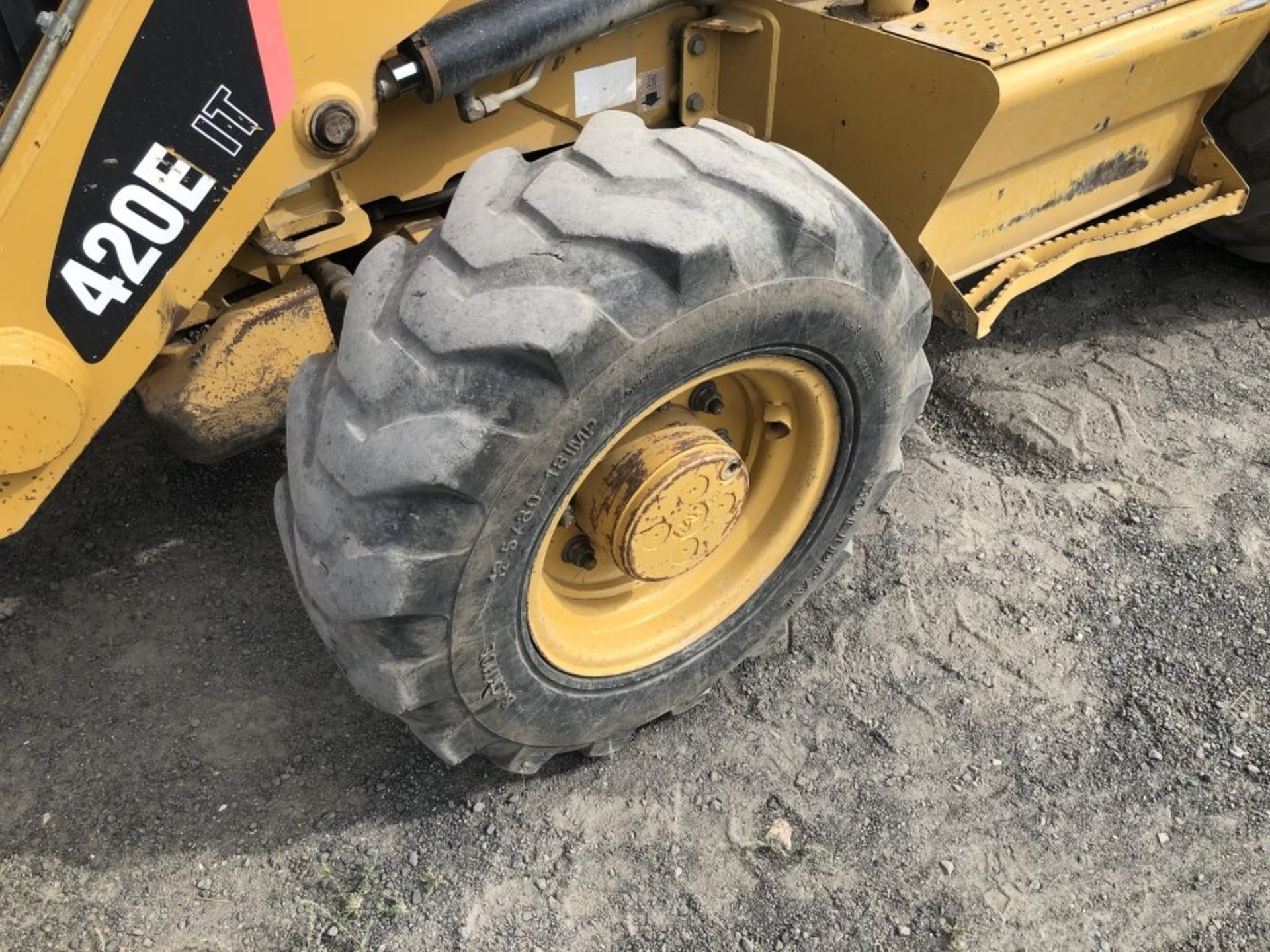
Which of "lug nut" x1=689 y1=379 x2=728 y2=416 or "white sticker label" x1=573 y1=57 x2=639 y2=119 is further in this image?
"white sticker label" x1=573 y1=57 x2=639 y2=119

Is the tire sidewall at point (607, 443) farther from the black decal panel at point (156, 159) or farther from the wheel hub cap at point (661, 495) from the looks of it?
the black decal panel at point (156, 159)

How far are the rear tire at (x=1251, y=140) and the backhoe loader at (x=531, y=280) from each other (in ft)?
2.48

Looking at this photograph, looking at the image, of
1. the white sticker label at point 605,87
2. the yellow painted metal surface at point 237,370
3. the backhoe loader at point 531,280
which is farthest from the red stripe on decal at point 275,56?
the white sticker label at point 605,87

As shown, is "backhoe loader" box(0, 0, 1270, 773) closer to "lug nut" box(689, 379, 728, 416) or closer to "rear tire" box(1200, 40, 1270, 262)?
"lug nut" box(689, 379, 728, 416)

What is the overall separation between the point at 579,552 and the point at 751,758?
2.19 feet

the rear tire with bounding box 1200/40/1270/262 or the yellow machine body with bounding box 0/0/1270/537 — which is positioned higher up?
the yellow machine body with bounding box 0/0/1270/537

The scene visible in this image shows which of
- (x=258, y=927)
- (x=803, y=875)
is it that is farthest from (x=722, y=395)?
(x=258, y=927)

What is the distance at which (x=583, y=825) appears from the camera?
2352 millimetres

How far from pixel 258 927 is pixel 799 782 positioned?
1211 millimetres

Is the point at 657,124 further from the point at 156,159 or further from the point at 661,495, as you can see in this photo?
the point at 156,159

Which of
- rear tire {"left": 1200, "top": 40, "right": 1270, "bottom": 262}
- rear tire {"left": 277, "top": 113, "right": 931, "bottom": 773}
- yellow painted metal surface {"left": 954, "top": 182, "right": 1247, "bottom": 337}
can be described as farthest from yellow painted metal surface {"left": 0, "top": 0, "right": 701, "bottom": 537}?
rear tire {"left": 1200, "top": 40, "right": 1270, "bottom": 262}

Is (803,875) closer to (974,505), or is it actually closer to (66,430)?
(974,505)

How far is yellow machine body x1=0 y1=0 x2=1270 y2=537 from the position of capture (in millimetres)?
1760

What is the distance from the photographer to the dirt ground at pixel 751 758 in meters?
2.19
